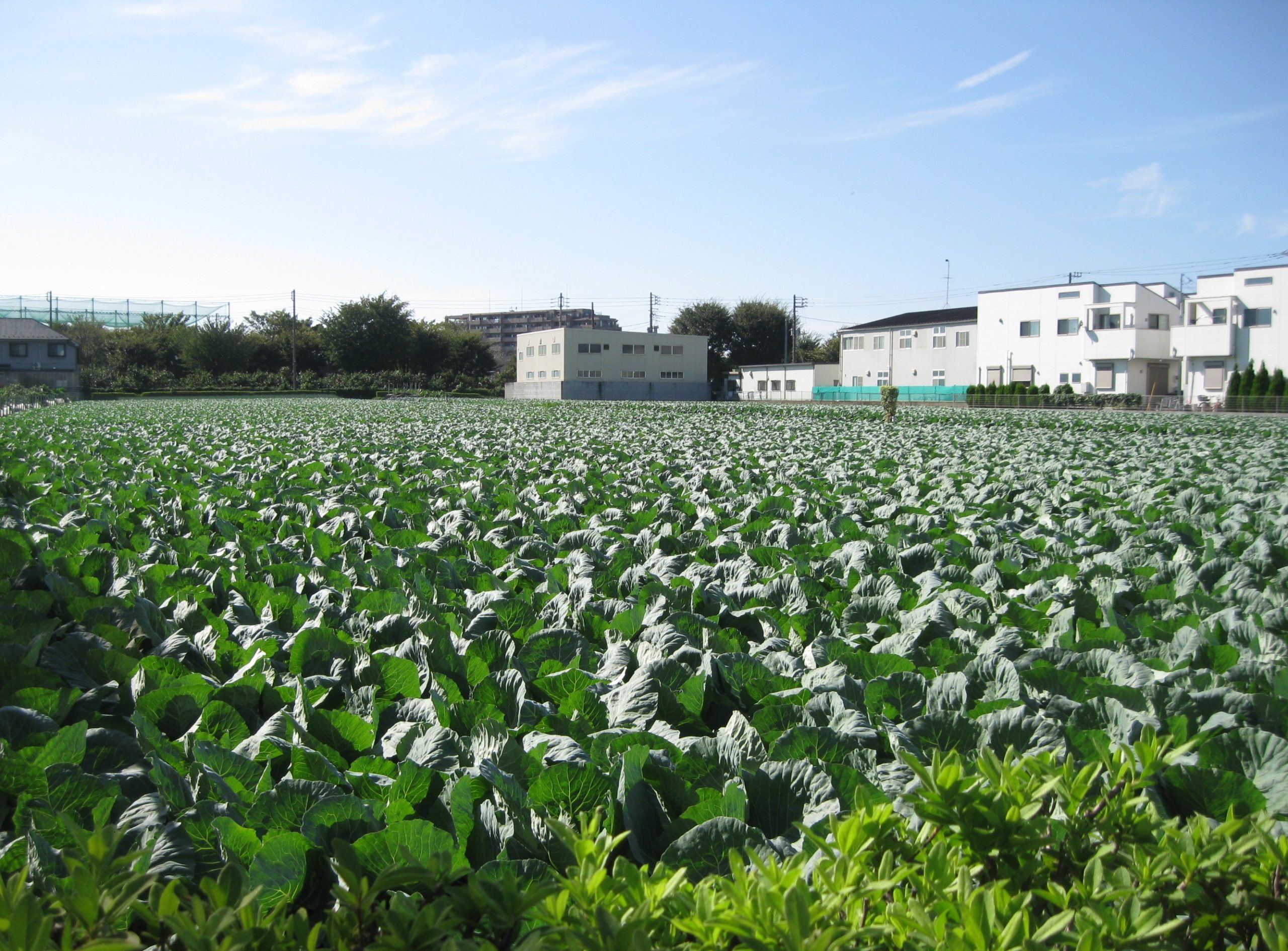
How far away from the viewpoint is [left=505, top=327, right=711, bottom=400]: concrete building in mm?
65500

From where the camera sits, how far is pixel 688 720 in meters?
2.37

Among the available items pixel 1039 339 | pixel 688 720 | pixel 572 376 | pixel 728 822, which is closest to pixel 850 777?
pixel 728 822

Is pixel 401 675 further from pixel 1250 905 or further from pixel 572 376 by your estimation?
pixel 572 376

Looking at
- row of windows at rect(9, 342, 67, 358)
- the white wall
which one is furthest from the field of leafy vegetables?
row of windows at rect(9, 342, 67, 358)

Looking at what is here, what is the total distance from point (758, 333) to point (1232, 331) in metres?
47.1

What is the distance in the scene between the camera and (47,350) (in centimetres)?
6100

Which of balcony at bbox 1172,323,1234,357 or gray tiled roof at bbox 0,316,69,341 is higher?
gray tiled roof at bbox 0,316,69,341

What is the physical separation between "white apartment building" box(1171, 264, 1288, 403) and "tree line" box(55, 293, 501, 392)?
173 feet

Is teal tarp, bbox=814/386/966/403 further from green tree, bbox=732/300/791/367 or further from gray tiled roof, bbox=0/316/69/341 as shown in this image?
gray tiled roof, bbox=0/316/69/341

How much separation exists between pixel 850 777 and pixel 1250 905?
726 millimetres

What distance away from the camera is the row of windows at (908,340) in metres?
58.8

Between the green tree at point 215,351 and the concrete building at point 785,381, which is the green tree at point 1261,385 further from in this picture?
the green tree at point 215,351

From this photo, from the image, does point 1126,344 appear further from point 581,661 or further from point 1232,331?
point 581,661

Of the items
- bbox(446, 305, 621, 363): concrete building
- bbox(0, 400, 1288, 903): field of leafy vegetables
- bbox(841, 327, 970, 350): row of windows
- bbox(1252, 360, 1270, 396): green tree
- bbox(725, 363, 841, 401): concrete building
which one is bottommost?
bbox(0, 400, 1288, 903): field of leafy vegetables
